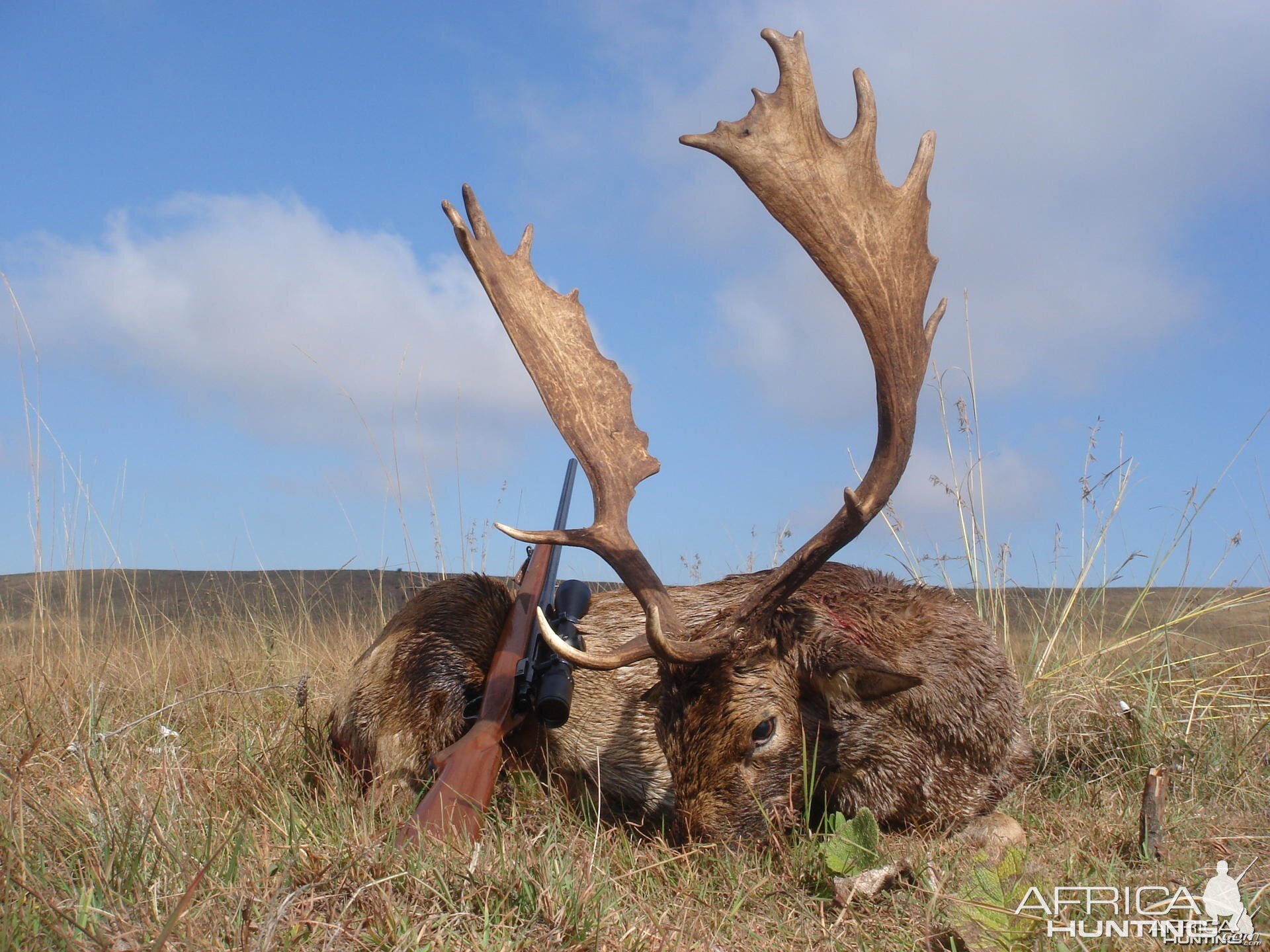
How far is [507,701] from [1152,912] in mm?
2475

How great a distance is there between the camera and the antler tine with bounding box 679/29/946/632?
377 centimetres

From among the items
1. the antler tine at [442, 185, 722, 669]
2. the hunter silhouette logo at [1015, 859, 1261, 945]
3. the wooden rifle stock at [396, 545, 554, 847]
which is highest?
the antler tine at [442, 185, 722, 669]

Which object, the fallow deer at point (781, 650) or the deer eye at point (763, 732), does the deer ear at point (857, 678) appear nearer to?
the fallow deer at point (781, 650)

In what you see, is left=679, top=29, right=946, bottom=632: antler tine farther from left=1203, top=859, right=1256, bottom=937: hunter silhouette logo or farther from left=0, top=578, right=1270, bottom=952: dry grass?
left=1203, top=859, right=1256, bottom=937: hunter silhouette logo

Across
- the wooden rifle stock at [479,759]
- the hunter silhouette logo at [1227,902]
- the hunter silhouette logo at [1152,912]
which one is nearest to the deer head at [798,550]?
A: the wooden rifle stock at [479,759]

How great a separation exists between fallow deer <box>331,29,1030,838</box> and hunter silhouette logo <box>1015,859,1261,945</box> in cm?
92

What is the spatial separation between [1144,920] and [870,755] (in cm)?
119

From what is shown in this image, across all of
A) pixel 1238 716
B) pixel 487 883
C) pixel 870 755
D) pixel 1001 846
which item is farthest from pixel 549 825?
pixel 1238 716

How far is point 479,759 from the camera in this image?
380 cm

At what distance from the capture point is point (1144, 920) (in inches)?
113

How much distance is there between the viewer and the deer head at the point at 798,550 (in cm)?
366

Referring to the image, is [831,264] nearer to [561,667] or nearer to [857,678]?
[857,678]

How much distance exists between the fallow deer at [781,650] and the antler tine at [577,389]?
10mm

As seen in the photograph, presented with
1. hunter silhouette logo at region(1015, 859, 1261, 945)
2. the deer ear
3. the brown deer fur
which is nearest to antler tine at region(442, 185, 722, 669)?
the brown deer fur
